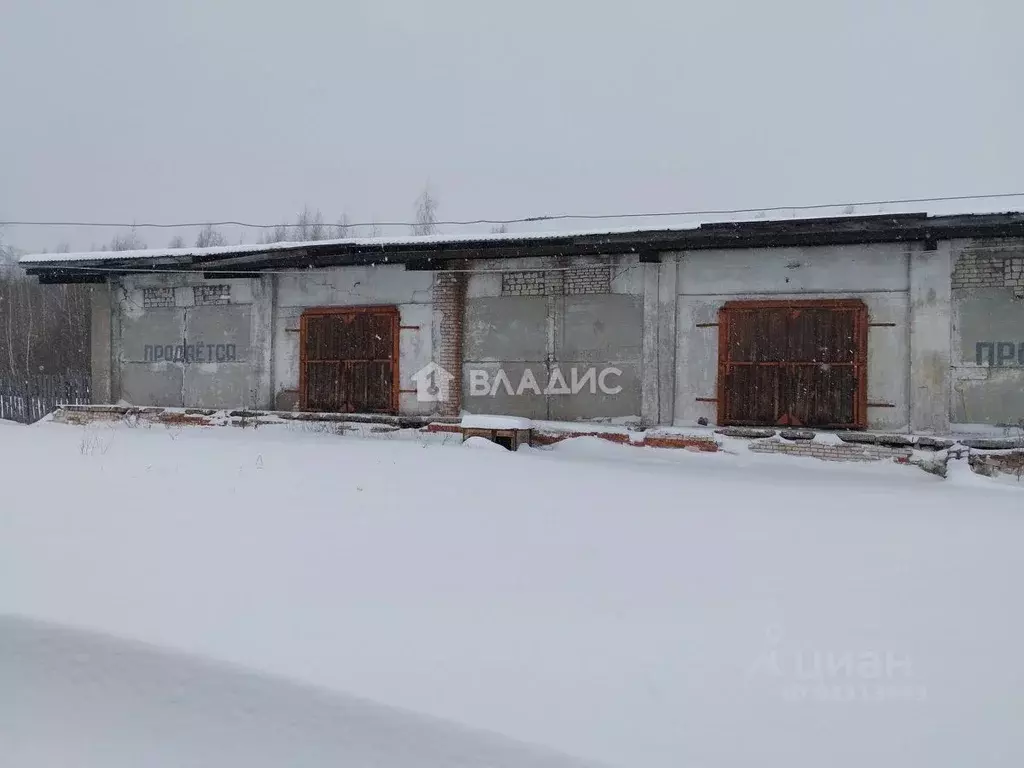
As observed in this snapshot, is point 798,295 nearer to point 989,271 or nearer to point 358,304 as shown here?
point 989,271

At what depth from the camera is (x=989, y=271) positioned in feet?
25.2

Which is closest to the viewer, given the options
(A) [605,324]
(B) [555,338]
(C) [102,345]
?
(A) [605,324]

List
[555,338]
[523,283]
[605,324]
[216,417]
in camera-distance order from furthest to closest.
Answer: [216,417]
[523,283]
[555,338]
[605,324]

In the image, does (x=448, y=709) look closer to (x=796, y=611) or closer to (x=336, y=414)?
(x=796, y=611)

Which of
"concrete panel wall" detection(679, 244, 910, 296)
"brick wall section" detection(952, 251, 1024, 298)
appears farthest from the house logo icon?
"brick wall section" detection(952, 251, 1024, 298)

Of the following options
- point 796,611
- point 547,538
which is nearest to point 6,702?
point 547,538

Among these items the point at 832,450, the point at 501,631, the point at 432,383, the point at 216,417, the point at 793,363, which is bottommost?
the point at 501,631

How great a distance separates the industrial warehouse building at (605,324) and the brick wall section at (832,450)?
1.58ft

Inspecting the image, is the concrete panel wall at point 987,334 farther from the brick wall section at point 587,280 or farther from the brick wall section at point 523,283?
the brick wall section at point 523,283

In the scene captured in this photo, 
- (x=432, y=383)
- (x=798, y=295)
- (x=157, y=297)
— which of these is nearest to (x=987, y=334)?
(x=798, y=295)

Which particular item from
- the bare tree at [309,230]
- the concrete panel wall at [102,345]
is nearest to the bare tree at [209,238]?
the bare tree at [309,230]

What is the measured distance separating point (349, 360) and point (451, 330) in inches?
71.8

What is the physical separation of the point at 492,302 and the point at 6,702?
7569mm

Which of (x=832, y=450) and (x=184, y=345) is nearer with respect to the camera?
(x=832, y=450)
